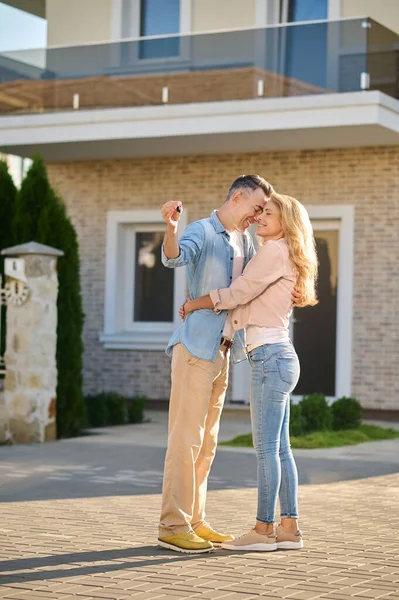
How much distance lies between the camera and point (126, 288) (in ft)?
61.8

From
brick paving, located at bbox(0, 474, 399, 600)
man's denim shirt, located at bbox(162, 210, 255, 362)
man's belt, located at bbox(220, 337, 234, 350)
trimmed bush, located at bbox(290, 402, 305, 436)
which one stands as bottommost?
brick paving, located at bbox(0, 474, 399, 600)

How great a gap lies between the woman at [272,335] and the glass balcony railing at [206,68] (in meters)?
9.19

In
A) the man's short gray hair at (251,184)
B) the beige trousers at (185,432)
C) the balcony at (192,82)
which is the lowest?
the beige trousers at (185,432)

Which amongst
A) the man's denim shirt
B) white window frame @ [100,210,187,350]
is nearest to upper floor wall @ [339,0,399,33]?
white window frame @ [100,210,187,350]

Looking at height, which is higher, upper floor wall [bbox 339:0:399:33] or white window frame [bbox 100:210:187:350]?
upper floor wall [bbox 339:0:399:33]

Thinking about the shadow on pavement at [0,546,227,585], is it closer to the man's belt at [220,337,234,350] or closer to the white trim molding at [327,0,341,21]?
the man's belt at [220,337,234,350]

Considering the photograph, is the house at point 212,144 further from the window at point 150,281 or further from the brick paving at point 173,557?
the brick paving at point 173,557

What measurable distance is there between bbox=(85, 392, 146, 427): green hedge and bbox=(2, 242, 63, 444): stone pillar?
2.20 meters

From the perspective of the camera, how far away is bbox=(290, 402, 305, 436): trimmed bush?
1321 centimetres

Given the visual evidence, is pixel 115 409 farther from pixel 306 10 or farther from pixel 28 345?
pixel 306 10

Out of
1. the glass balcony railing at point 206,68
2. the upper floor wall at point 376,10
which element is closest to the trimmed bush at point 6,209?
the glass balcony railing at point 206,68

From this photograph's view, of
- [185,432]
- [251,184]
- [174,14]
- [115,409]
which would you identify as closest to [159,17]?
[174,14]

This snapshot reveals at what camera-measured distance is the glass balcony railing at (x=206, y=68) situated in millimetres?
15555

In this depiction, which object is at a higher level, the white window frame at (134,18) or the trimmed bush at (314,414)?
the white window frame at (134,18)
